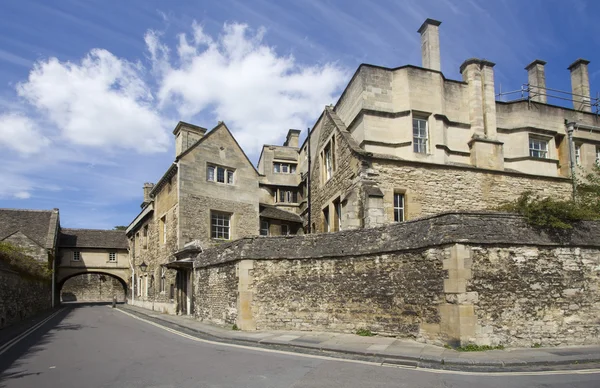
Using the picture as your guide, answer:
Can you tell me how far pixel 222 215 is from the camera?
91.7ft

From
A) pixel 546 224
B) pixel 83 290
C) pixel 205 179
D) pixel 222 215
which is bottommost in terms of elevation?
pixel 83 290

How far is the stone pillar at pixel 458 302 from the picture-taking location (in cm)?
1112

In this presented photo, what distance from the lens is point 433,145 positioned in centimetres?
2052

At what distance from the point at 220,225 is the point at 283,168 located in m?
12.8

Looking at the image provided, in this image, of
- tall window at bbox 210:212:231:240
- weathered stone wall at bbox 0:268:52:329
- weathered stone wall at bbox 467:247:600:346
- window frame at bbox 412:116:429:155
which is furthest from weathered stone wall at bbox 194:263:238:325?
window frame at bbox 412:116:429:155

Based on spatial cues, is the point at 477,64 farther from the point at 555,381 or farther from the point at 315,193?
the point at 555,381

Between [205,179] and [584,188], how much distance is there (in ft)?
66.8

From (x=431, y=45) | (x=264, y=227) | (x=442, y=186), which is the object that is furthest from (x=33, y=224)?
(x=431, y=45)

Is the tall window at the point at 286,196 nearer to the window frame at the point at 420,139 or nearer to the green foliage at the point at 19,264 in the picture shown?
the green foliage at the point at 19,264

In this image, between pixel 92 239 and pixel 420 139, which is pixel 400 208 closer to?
pixel 420 139

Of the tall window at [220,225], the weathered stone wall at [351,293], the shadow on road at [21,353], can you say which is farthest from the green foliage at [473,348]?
the tall window at [220,225]

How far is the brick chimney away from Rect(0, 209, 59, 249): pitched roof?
53.6 ft

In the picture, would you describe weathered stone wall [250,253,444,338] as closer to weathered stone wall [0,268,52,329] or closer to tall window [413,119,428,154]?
tall window [413,119,428,154]

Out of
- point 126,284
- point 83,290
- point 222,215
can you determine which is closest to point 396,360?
point 222,215
